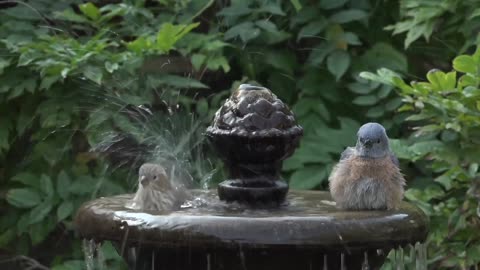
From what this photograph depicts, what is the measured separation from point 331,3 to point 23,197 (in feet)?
5.10

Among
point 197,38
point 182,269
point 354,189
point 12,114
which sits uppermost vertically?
point 197,38

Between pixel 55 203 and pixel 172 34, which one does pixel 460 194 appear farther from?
pixel 55 203

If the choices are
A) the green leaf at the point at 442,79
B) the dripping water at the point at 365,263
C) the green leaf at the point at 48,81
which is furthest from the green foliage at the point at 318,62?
the dripping water at the point at 365,263

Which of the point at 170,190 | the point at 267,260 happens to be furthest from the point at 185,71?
the point at 267,260

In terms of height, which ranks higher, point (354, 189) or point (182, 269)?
point (354, 189)

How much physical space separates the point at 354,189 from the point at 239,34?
1.86 meters

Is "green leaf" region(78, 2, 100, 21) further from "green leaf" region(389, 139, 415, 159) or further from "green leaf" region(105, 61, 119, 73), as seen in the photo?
"green leaf" region(389, 139, 415, 159)

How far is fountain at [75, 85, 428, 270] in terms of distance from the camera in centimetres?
254

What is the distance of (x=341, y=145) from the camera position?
4.44 meters

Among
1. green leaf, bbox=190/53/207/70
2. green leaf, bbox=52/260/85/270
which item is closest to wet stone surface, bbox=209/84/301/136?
green leaf, bbox=190/53/207/70

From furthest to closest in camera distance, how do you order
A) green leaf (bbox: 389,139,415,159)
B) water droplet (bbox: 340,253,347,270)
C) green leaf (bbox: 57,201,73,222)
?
1. green leaf (bbox: 57,201,73,222)
2. green leaf (bbox: 389,139,415,159)
3. water droplet (bbox: 340,253,347,270)

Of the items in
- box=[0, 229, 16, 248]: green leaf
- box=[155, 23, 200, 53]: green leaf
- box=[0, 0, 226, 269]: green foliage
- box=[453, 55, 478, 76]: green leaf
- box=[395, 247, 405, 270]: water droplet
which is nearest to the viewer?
box=[395, 247, 405, 270]: water droplet

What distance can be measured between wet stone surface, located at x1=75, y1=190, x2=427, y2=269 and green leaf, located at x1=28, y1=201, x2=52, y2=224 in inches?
70.8

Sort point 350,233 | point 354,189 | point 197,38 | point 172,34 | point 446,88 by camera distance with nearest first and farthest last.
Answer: point 350,233 < point 354,189 < point 446,88 < point 172,34 < point 197,38
